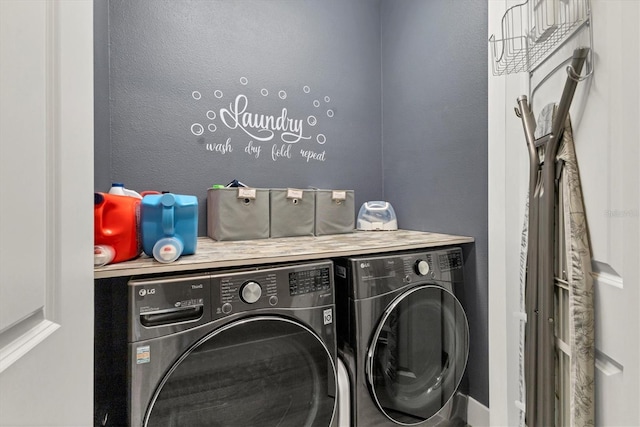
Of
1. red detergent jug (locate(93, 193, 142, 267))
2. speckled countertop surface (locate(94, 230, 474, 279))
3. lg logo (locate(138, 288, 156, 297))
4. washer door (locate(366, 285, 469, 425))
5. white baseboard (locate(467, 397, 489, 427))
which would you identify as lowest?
white baseboard (locate(467, 397, 489, 427))

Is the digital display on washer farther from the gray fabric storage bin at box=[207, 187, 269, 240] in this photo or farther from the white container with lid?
the white container with lid

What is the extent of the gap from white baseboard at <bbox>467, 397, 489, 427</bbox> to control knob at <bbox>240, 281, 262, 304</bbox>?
4.23 ft

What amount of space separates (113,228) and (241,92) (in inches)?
44.9

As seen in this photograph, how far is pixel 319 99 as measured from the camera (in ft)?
6.60

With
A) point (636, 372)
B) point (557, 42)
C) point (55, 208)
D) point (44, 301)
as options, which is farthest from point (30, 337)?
point (557, 42)

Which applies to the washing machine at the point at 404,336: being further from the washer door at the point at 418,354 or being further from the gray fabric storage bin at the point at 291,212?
the gray fabric storage bin at the point at 291,212

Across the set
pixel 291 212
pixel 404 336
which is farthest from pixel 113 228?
pixel 404 336

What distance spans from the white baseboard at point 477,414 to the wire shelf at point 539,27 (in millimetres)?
1547

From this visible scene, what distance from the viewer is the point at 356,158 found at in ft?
7.02

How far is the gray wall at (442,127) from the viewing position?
1.52m

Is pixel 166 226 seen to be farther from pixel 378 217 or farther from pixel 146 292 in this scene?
pixel 378 217

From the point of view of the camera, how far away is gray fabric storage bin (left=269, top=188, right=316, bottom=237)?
160 centimetres

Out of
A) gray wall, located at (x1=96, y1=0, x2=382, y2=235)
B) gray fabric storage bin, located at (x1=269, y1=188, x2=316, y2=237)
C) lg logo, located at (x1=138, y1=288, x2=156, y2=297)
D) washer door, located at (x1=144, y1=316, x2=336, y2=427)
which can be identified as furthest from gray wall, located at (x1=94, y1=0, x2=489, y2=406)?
washer door, located at (x1=144, y1=316, x2=336, y2=427)

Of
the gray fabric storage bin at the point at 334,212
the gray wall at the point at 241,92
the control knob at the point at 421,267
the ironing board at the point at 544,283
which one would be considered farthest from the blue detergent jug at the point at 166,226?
the ironing board at the point at 544,283
